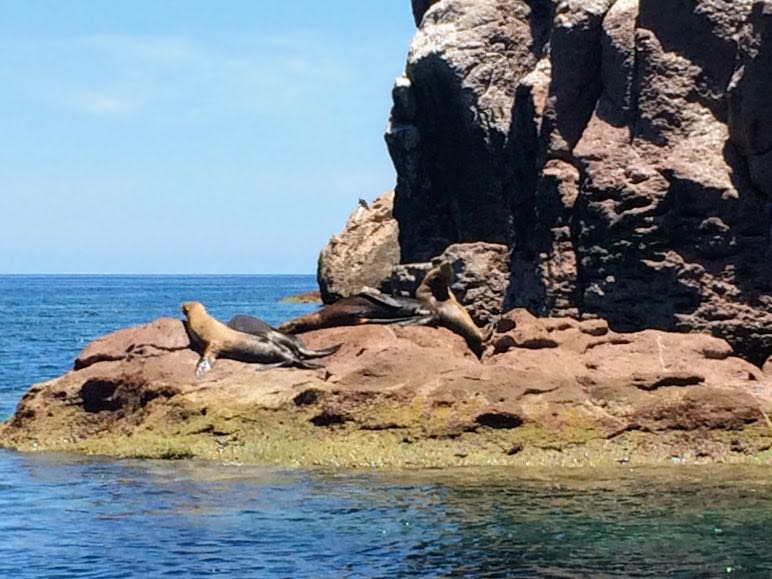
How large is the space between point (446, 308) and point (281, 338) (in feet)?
9.81

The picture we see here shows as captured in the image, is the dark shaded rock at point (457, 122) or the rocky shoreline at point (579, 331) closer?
the rocky shoreline at point (579, 331)

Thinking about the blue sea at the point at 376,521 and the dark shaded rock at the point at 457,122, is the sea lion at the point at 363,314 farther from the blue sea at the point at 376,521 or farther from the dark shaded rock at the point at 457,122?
the dark shaded rock at the point at 457,122

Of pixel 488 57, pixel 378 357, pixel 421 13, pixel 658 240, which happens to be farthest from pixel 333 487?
pixel 421 13

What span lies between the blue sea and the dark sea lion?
2.92 meters

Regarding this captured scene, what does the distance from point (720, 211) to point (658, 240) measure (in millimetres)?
956

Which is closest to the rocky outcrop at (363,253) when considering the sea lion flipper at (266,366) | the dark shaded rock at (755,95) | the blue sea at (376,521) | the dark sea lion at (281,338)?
the dark sea lion at (281,338)

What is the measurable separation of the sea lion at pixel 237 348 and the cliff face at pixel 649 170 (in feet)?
15.4

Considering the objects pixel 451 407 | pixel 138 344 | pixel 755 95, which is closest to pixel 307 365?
pixel 451 407

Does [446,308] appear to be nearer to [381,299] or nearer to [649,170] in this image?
[381,299]

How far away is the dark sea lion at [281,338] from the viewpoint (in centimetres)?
1848

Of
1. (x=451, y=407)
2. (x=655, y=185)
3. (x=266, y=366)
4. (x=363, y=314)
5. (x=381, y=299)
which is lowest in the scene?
(x=451, y=407)

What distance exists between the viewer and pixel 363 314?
20688 millimetres

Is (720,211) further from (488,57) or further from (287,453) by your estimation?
(488,57)

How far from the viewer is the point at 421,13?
107 ft
